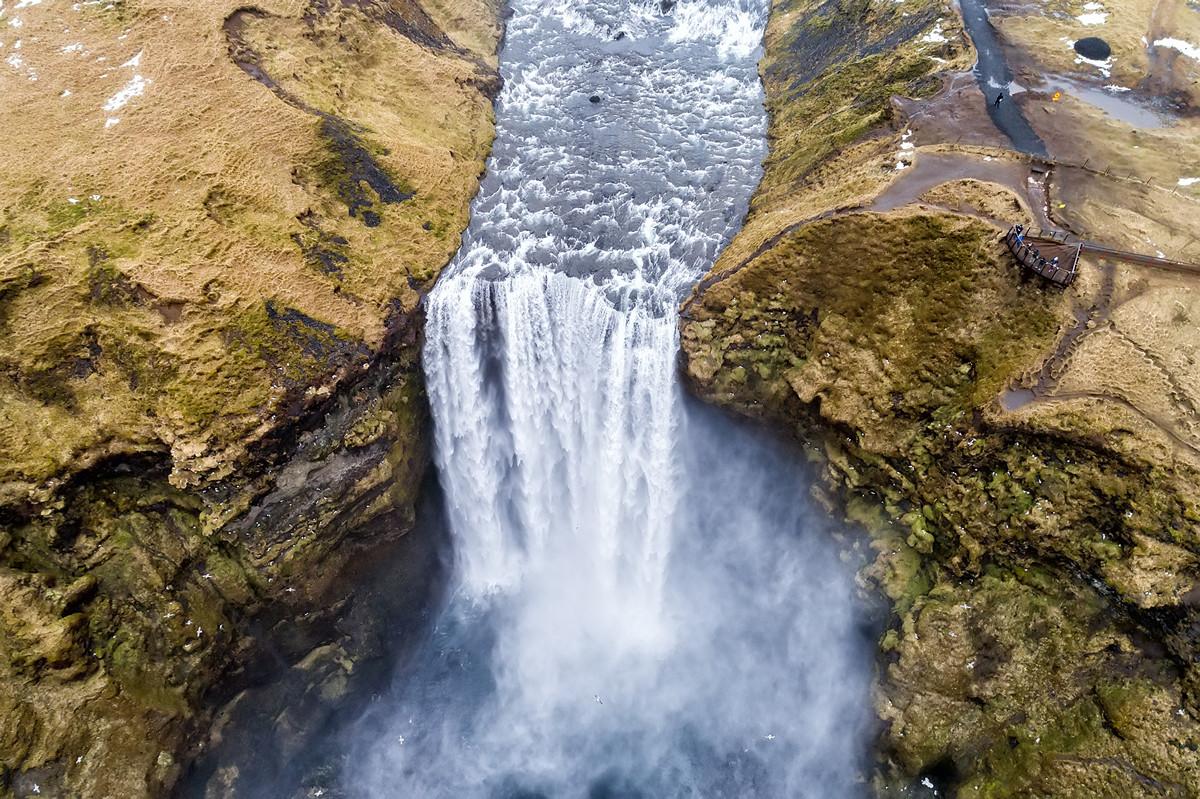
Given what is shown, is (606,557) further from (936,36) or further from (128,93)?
(936,36)

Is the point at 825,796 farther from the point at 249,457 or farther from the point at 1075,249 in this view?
the point at 249,457

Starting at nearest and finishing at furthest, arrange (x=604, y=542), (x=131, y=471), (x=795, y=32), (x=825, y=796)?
1. (x=131, y=471)
2. (x=825, y=796)
3. (x=604, y=542)
4. (x=795, y=32)

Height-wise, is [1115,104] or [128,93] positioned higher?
[128,93]

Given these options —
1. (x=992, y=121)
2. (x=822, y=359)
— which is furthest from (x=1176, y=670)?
(x=992, y=121)

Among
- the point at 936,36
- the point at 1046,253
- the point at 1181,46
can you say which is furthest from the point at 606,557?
the point at 1181,46

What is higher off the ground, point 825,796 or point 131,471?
point 131,471

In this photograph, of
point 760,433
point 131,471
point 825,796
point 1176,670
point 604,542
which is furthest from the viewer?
point 604,542

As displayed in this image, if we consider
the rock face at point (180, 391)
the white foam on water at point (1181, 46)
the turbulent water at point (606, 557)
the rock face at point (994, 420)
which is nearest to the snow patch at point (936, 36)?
the rock face at point (994, 420)
